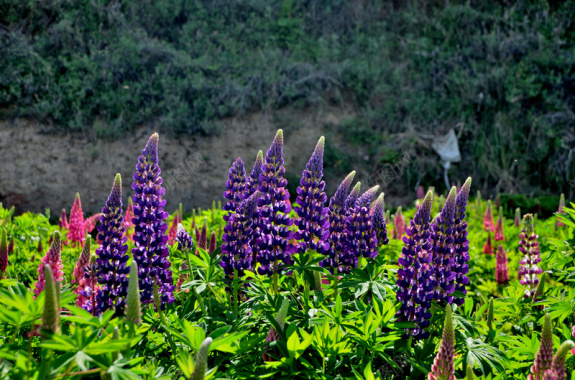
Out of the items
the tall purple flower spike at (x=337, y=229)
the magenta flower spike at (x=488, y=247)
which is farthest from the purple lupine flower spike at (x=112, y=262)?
the magenta flower spike at (x=488, y=247)

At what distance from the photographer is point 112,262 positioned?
2.43 m

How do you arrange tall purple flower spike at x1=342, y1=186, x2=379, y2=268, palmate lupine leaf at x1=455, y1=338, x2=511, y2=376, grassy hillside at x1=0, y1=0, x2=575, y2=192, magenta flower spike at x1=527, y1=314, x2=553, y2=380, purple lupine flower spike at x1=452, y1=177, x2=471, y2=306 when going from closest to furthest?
→ 1. magenta flower spike at x1=527, y1=314, x2=553, y2=380
2. palmate lupine leaf at x1=455, y1=338, x2=511, y2=376
3. purple lupine flower spike at x1=452, y1=177, x2=471, y2=306
4. tall purple flower spike at x1=342, y1=186, x2=379, y2=268
5. grassy hillside at x1=0, y1=0, x2=575, y2=192

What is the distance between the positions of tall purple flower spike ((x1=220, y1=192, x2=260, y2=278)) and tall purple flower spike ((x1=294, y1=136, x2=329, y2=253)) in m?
0.25

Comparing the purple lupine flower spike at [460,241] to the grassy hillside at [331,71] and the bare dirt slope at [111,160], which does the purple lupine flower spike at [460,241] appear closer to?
the bare dirt slope at [111,160]

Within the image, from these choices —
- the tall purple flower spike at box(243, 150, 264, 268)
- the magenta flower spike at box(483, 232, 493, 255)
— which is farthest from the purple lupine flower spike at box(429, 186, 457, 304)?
the magenta flower spike at box(483, 232, 493, 255)

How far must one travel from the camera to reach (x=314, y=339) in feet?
7.11

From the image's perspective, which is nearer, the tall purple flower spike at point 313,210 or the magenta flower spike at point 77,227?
the tall purple flower spike at point 313,210

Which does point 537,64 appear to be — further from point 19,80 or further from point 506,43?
point 19,80

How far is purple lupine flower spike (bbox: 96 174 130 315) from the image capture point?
2391 mm

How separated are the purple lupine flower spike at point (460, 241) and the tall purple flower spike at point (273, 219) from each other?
32.6 inches

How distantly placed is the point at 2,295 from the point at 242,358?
0.96m

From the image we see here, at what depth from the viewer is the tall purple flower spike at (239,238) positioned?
2.62 meters

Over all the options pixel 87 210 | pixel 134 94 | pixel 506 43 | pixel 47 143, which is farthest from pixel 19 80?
pixel 506 43

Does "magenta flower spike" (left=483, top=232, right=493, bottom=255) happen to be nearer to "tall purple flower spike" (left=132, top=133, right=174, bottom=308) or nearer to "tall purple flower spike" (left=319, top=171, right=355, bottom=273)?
"tall purple flower spike" (left=319, top=171, right=355, bottom=273)
